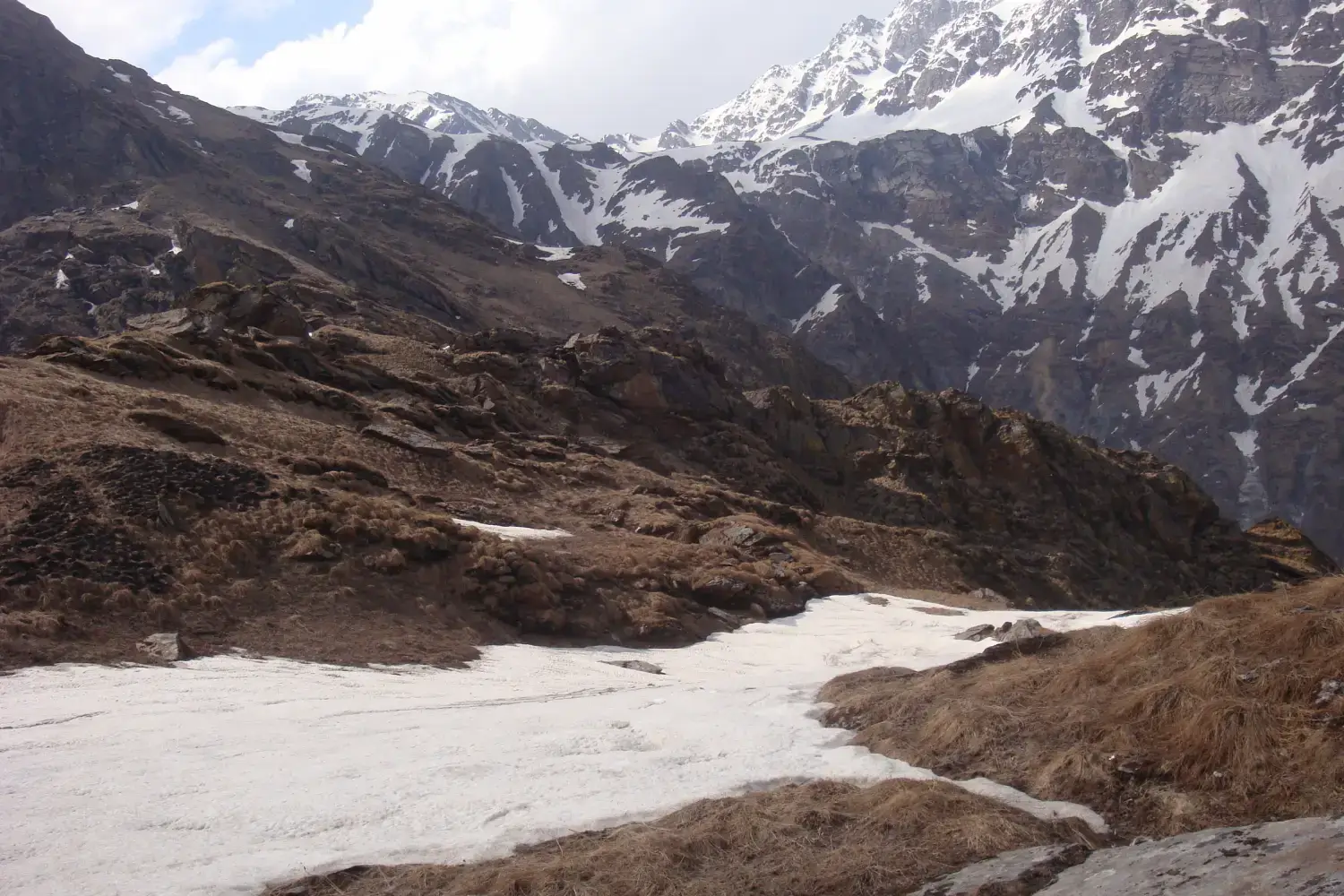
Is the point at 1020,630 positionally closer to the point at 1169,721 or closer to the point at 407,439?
the point at 1169,721

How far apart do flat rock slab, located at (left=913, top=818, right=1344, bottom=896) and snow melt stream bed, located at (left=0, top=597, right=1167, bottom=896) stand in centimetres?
113

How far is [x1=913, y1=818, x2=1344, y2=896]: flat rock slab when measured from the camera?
4828 mm

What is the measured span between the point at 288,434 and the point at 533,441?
410 inches

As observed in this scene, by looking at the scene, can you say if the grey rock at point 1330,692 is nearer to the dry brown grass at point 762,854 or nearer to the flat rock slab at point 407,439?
the dry brown grass at point 762,854

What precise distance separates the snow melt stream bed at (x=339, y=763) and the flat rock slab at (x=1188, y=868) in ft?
3.72

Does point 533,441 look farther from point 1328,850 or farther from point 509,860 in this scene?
point 1328,850

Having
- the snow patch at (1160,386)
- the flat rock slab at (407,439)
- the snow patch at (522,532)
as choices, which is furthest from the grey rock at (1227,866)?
the snow patch at (1160,386)

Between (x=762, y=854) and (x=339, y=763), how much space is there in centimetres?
419

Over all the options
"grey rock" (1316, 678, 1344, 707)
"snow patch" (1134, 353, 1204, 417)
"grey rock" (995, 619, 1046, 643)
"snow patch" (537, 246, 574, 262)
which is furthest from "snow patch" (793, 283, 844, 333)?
"grey rock" (1316, 678, 1344, 707)

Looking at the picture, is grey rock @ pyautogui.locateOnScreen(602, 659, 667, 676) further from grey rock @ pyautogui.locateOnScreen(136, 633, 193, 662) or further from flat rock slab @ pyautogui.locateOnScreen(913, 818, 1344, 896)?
flat rock slab @ pyautogui.locateOnScreen(913, 818, 1344, 896)

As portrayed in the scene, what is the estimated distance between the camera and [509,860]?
22.6 ft

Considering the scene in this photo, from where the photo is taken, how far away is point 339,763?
8.77m

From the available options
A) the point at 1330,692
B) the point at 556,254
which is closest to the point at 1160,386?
the point at 556,254

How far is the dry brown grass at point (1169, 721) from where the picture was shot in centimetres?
664
